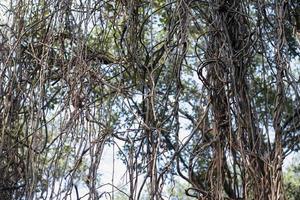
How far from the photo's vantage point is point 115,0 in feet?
5.57

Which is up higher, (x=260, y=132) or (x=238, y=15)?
(x=238, y=15)

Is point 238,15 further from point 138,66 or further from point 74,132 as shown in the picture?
point 74,132

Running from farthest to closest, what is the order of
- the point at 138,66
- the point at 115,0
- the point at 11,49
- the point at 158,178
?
the point at 115,0 < the point at 138,66 < the point at 11,49 < the point at 158,178

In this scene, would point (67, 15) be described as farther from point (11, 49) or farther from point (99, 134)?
point (99, 134)

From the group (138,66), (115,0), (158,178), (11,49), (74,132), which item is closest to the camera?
(158,178)

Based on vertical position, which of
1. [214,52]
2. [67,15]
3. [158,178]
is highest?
[67,15]

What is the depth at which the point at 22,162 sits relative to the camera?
1.47 meters

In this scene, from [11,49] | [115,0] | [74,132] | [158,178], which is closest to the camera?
[158,178]

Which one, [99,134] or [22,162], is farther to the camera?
[22,162]

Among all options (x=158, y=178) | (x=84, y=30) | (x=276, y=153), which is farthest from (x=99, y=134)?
(x=276, y=153)

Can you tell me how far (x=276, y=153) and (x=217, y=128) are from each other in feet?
0.57

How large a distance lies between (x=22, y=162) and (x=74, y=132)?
230 millimetres

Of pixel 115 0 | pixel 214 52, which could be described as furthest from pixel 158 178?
pixel 115 0

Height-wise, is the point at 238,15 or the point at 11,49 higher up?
the point at 238,15
